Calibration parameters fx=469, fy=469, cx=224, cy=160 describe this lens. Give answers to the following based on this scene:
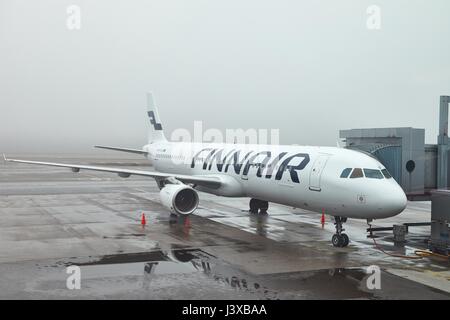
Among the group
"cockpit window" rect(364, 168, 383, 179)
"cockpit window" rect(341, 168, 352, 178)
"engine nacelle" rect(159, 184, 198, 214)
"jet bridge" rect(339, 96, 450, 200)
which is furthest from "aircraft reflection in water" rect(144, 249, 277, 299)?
"jet bridge" rect(339, 96, 450, 200)

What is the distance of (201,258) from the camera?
14.6 metres

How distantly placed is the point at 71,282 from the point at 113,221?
10139 millimetres

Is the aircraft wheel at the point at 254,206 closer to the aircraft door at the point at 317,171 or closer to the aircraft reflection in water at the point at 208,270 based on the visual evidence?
the aircraft door at the point at 317,171

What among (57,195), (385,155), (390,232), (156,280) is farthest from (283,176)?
(57,195)

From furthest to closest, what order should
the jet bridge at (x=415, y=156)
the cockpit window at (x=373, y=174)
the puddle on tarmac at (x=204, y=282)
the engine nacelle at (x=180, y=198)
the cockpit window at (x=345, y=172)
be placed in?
the engine nacelle at (x=180, y=198) → the jet bridge at (x=415, y=156) → the cockpit window at (x=345, y=172) → the cockpit window at (x=373, y=174) → the puddle on tarmac at (x=204, y=282)

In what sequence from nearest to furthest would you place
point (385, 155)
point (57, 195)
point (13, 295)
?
point (13, 295)
point (385, 155)
point (57, 195)

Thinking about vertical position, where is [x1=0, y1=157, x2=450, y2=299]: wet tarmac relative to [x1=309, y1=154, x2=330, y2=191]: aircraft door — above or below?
below

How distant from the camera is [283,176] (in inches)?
754

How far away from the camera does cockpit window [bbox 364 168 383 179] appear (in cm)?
1622

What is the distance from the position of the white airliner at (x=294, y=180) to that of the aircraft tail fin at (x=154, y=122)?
7.65 m

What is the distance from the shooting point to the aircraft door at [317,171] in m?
17.4

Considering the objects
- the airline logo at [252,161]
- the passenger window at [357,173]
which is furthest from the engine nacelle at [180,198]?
the passenger window at [357,173]

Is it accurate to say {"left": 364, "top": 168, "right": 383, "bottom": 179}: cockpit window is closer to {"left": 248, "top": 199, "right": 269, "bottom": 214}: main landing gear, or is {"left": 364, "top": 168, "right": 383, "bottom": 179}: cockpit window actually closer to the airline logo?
the airline logo

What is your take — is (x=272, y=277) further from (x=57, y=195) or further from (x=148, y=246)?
(x=57, y=195)
